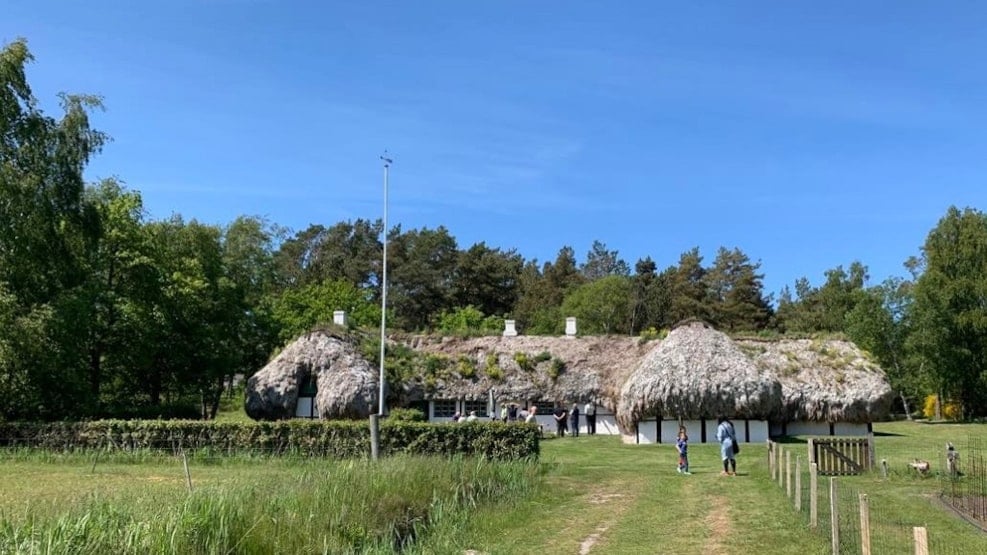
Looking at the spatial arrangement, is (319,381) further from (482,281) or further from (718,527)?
(482,281)

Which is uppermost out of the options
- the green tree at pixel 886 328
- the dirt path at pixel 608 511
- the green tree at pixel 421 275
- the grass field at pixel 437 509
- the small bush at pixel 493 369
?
the green tree at pixel 421 275

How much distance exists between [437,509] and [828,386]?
76.2 feet

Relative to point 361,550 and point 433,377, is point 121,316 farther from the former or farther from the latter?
point 361,550

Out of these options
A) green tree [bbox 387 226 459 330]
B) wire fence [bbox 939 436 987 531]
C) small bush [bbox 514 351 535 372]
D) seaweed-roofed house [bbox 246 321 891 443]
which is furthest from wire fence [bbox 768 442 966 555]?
green tree [bbox 387 226 459 330]

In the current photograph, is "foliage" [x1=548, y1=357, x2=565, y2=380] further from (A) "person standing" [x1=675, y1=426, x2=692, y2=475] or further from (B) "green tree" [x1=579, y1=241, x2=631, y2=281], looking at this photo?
(B) "green tree" [x1=579, y1=241, x2=631, y2=281]

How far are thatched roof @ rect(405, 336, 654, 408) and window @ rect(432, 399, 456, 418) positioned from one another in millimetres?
956

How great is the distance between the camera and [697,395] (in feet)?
98.5

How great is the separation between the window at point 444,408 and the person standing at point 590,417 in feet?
18.7

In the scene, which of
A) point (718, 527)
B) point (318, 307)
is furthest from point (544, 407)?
point (718, 527)

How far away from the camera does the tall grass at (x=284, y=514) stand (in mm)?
7271

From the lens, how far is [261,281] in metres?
59.4

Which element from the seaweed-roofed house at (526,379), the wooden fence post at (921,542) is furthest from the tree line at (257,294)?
the wooden fence post at (921,542)

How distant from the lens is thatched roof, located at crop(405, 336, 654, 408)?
3562cm

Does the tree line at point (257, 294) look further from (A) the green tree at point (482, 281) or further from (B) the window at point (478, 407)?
(B) the window at point (478, 407)
